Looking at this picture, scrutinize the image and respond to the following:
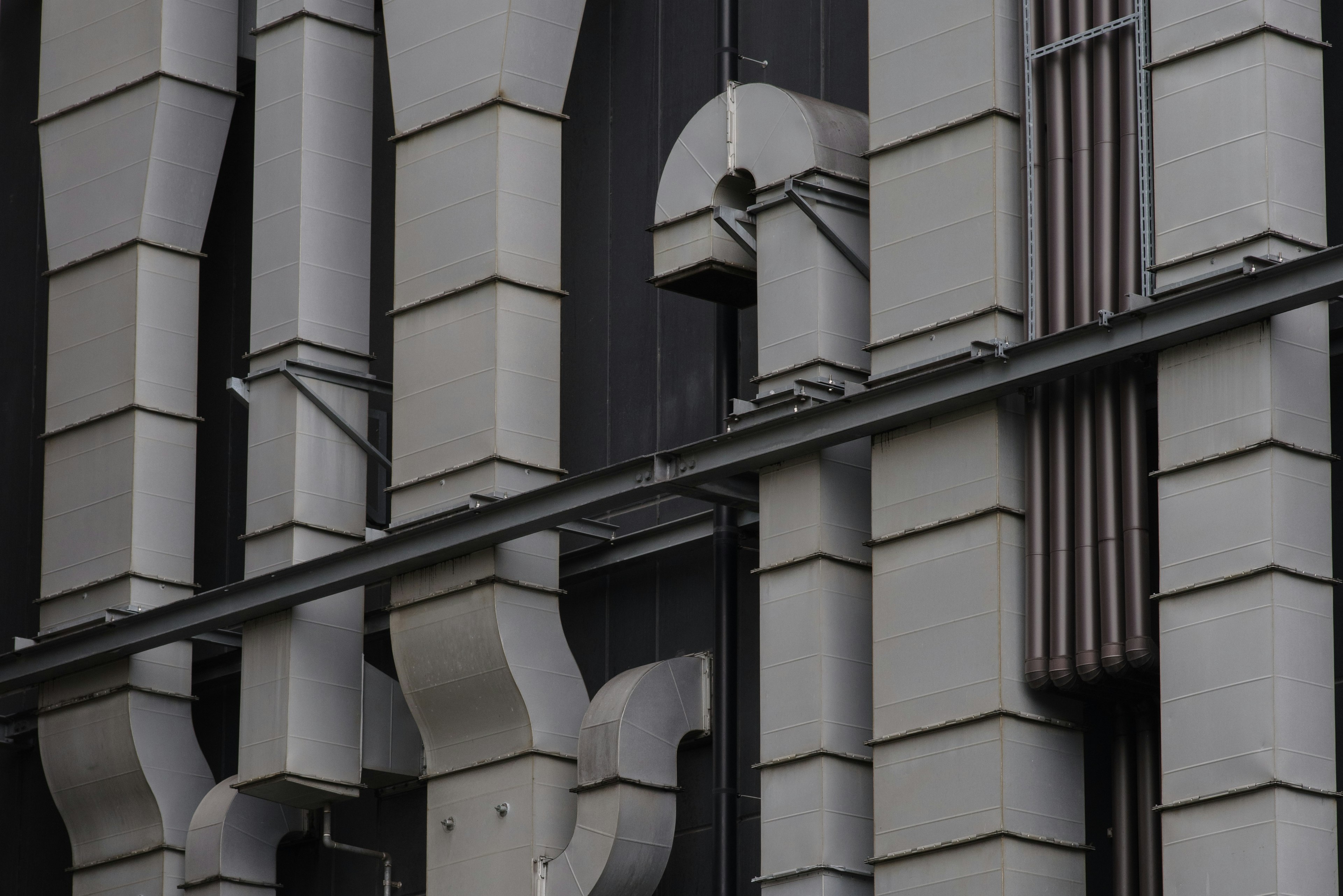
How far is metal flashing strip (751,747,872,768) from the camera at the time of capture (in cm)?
2828

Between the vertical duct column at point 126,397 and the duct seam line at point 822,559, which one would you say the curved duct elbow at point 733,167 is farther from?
the vertical duct column at point 126,397

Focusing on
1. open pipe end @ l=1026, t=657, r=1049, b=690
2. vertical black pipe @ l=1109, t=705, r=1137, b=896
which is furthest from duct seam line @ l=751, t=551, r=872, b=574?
vertical black pipe @ l=1109, t=705, r=1137, b=896

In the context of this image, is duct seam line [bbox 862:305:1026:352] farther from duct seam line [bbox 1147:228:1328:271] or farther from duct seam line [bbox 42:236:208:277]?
duct seam line [bbox 42:236:208:277]

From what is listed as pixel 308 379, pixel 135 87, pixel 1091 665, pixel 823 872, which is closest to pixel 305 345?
pixel 308 379

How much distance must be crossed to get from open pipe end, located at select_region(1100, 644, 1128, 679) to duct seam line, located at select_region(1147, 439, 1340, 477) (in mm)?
1719

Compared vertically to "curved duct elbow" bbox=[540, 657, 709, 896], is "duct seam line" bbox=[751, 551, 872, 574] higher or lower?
higher

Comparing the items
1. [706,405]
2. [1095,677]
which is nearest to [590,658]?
[706,405]

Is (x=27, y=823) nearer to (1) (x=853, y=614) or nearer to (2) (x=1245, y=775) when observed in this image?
(1) (x=853, y=614)

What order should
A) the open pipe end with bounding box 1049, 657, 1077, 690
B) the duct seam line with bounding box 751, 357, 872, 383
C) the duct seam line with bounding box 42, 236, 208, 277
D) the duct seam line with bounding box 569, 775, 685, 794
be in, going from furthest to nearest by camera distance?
the duct seam line with bounding box 42, 236, 208, 277, the duct seam line with bounding box 569, 775, 685, 794, the duct seam line with bounding box 751, 357, 872, 383, the open pipe end with bounding box 1049, 657, 1077, 690

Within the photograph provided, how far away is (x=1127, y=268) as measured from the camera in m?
26.9

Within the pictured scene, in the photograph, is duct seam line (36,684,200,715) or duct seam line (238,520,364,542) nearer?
duct seam line (238,520,364,542)

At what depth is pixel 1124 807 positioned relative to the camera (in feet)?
88.7

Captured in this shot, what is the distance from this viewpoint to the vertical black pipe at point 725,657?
30500 millimetres

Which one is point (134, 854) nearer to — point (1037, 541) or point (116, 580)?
point (116, 580)
